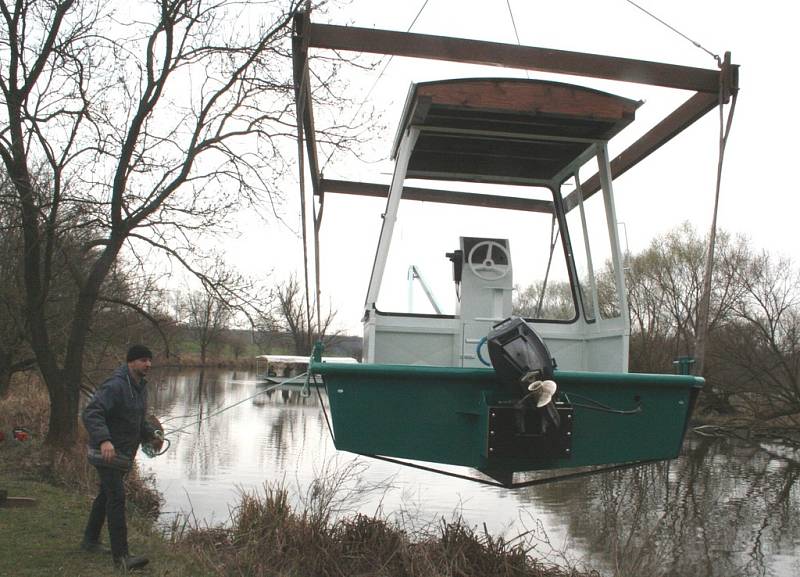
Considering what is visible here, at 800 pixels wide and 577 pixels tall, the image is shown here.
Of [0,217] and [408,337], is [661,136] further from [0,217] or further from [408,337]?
[0,217]

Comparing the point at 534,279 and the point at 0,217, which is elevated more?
the point at 0,217

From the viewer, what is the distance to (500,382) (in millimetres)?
5238

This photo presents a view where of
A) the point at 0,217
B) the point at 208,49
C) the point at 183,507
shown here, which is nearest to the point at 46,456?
the point at 183,507

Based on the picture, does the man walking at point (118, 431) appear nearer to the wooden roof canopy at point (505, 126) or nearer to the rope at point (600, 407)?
the wooden roof canopy at point (505, 126)

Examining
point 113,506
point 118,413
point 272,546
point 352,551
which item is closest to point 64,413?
point 272,546

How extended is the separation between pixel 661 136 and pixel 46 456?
10.2 meters

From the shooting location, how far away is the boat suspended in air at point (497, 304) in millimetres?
5293

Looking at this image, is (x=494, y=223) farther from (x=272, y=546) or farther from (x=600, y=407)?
(x=272, y=546)

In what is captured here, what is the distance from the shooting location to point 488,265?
7.16 meters

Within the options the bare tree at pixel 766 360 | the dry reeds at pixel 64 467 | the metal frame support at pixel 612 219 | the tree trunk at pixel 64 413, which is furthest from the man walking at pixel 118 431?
the bare tree at pixel 766 360

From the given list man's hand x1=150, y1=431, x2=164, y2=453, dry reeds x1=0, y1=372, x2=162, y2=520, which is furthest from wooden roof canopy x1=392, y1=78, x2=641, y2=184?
dry reeds x1=0, y1=372, x2=162, y2=520

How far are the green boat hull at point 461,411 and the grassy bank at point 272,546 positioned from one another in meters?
2.35

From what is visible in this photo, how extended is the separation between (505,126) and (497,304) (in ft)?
4.96

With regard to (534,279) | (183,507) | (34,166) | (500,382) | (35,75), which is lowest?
(183,507)
